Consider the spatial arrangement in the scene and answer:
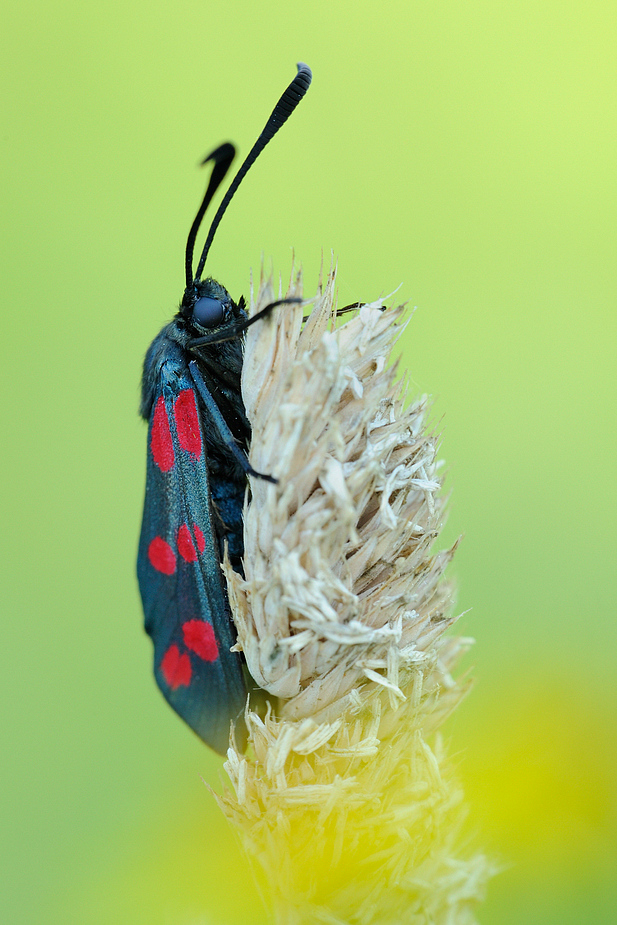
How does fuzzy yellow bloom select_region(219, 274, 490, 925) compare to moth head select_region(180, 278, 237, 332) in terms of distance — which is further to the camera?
moth head select_region(180, 278, 237, 332)

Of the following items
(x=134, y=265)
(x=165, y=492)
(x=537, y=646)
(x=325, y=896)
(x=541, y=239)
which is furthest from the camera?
(x=541, y=239)

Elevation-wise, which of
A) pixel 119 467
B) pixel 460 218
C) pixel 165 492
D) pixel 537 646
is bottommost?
pixel 537 646

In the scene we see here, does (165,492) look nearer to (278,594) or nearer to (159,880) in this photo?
(278,594)

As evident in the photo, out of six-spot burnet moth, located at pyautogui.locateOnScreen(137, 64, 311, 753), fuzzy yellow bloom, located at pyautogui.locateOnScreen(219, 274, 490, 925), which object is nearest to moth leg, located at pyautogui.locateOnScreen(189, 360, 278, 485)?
six-spot burnet moth, located at pyautogui.locateOnScreen(137, 64, 311, 753)

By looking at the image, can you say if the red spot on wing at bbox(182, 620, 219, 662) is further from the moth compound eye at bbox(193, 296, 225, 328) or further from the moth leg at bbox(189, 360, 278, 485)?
the moth compound eye at bbox(193, 296, 225, 328)

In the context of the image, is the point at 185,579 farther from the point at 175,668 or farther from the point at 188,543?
the point at 175,668

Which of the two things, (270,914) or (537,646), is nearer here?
(270,914)

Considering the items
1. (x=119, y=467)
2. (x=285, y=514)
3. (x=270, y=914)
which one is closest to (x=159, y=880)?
(x=270, y=914)

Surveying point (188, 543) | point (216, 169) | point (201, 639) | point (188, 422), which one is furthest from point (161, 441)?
point (216, 169)
